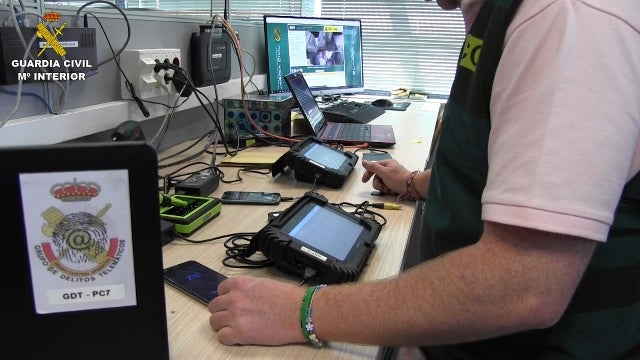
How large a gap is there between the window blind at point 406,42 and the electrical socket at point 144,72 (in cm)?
201

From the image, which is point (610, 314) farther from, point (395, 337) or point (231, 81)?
point (231, 81)

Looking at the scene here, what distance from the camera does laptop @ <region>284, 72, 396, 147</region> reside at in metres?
1.62

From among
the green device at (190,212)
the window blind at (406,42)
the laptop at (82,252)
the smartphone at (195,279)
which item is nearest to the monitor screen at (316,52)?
the window blind at (406,42)

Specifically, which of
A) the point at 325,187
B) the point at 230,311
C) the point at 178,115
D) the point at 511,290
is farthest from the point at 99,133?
the point at 511,290

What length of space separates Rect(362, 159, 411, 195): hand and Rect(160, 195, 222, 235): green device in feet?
1.31

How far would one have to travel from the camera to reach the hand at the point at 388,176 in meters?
1.19

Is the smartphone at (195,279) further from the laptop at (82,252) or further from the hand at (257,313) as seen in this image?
the laptop at (82,252)

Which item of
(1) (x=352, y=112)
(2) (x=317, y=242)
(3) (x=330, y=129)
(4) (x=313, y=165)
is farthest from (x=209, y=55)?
(2) (x=317, y=242)

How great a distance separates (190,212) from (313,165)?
36 centimetres

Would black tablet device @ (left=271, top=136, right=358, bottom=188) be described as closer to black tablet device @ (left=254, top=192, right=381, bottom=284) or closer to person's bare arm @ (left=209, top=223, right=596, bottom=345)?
black tablet device @ (left=254, top=192, right=381, bottom=284)

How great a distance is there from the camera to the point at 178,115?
1543mm

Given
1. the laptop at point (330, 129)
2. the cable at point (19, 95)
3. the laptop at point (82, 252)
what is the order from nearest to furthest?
1. the laptop at point (82, 252)
2. the cable at point (19, 95)
3. the laptop at point (330, 129)

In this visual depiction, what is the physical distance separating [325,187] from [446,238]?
0.54m

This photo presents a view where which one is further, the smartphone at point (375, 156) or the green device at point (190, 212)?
the smartphone at point (375, 156)
